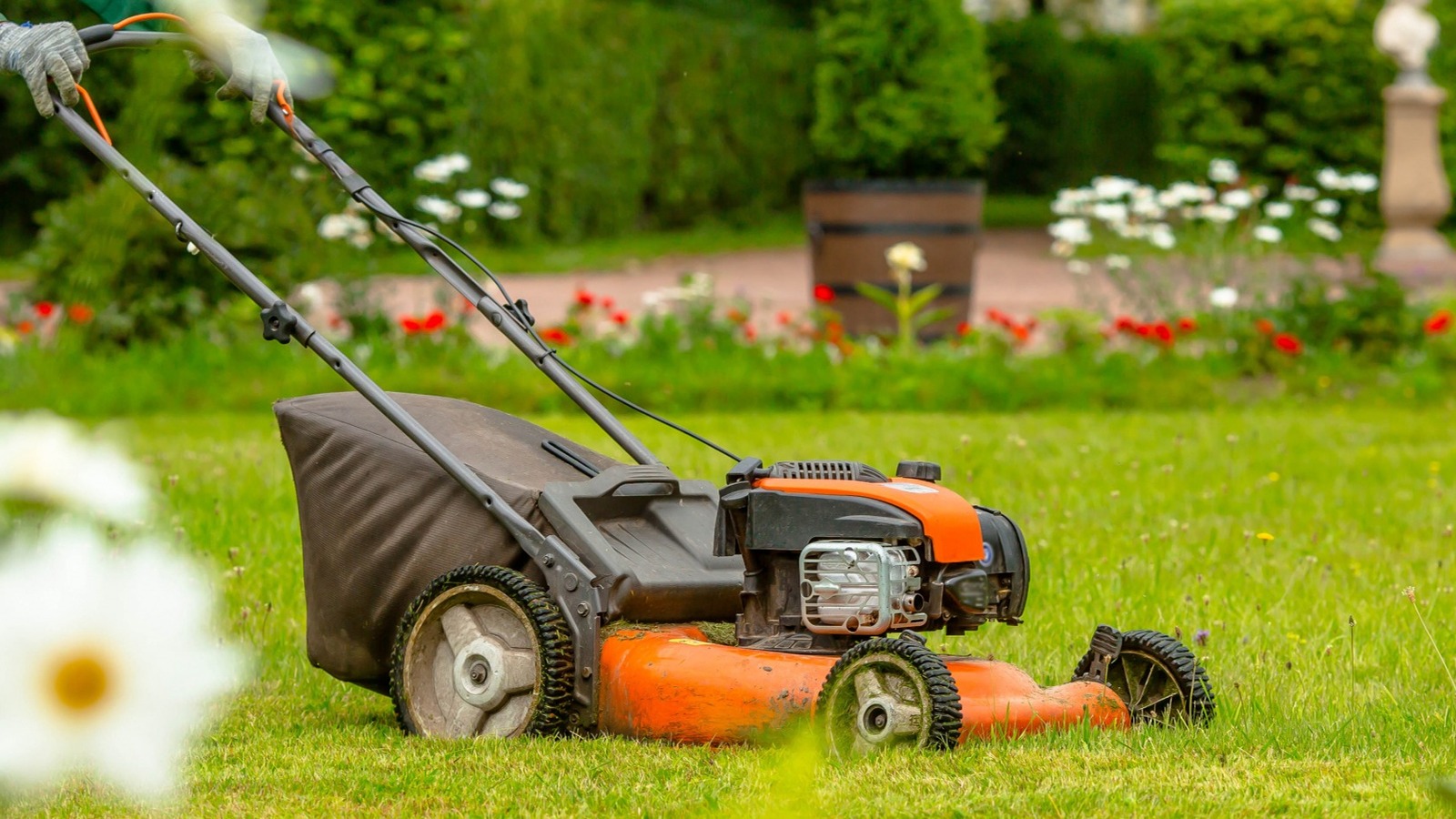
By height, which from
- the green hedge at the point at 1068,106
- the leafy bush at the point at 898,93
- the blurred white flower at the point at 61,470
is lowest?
the green hedge at the point at 1068,106

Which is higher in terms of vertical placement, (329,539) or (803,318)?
(329,539)

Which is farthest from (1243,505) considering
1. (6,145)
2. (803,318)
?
(6,145)

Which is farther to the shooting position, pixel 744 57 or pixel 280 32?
pixel 744 57

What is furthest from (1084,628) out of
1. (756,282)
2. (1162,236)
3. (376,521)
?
(756,282)

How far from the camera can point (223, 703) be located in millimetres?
3180

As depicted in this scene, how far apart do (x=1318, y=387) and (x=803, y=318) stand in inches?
89.8

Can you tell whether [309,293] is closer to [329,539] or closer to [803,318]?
[803,318]

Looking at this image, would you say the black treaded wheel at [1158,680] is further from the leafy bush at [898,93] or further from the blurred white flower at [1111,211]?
the leafy bush at [898,93]

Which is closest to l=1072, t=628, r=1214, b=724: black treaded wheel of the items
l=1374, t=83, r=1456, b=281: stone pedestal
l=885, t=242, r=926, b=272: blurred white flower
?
l=885, t=242, r=926, b=272: blurred white flower

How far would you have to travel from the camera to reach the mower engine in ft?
8.39

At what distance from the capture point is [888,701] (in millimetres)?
2418

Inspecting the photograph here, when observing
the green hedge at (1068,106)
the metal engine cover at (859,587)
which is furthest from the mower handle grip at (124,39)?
the green hedge at (1068,106)

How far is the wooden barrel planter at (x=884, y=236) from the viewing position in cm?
850

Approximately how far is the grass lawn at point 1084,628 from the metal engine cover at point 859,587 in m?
0.22
